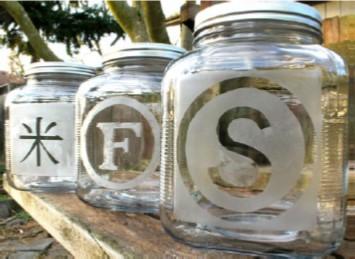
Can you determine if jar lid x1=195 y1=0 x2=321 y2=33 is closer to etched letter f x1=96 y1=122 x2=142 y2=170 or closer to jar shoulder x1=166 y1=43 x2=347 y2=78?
jar shoulder x1=166 y1=43 x2=347 y2=78

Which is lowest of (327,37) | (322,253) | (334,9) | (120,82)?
(322,253)

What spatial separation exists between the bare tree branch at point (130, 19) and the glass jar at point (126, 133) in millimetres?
1023

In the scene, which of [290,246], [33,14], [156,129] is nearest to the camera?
[290,246]

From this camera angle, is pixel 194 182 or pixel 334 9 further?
pixel 334 9

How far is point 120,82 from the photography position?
1.60 ft

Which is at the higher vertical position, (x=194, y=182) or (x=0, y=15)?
(x=0, y=15)

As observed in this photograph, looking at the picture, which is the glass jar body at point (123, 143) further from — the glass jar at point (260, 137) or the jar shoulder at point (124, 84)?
the glass jar at point (260, 137)

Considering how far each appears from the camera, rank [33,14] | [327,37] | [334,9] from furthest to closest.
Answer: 1. [33,14]
2. [334,9]
3. [327,37]

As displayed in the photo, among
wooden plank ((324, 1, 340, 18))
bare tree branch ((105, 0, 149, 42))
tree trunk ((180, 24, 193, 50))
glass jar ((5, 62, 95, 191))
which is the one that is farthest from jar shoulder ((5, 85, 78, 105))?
wooden plank ((324, 1, 340, 18))

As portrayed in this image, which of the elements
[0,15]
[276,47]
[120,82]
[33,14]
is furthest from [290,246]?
[33,14]

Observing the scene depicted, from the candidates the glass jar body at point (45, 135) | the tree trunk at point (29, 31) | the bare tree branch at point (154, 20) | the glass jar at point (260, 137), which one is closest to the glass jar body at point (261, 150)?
the glass jar at point (260, 137)

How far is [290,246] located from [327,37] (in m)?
0.71

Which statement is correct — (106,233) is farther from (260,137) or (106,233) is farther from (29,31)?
(29,31)

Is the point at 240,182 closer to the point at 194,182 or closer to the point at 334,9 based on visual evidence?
the point at 194,182
